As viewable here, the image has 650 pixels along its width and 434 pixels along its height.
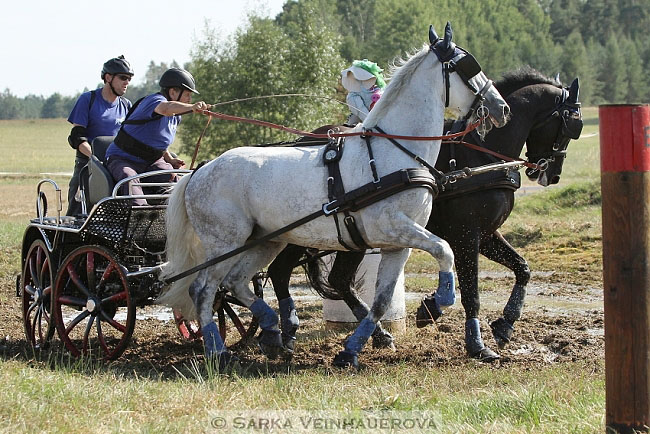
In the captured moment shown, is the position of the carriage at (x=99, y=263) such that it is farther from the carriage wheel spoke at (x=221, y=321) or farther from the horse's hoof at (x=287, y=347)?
the horse's hoof at (x=287, y=347)

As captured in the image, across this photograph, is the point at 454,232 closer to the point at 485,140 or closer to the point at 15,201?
the point at 485,140

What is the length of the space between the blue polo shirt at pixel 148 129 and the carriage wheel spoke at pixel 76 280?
100 cm

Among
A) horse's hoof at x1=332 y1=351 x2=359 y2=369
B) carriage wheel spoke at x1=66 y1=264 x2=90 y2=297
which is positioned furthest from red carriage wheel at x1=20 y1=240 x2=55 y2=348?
horse's hoof at x1=332 y1=351 x2=359 y2=369

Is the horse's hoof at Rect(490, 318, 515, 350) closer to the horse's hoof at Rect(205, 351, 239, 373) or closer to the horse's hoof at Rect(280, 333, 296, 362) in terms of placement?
the horse's hoof at Rect(280, 333, 296, 362)

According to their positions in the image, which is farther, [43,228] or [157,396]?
[43,228]

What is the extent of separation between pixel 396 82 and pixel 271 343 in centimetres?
217

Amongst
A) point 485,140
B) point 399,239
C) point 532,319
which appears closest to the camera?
point 399,239

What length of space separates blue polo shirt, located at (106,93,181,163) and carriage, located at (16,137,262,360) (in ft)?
0.80

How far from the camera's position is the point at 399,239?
19.5 ft

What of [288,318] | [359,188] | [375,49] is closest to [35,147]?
[375,49]

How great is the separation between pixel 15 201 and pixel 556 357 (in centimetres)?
1895

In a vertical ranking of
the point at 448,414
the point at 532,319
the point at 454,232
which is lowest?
the point at 532,319

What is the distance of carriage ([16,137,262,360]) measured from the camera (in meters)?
6.58

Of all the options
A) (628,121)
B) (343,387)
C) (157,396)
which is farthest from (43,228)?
(628,121)
